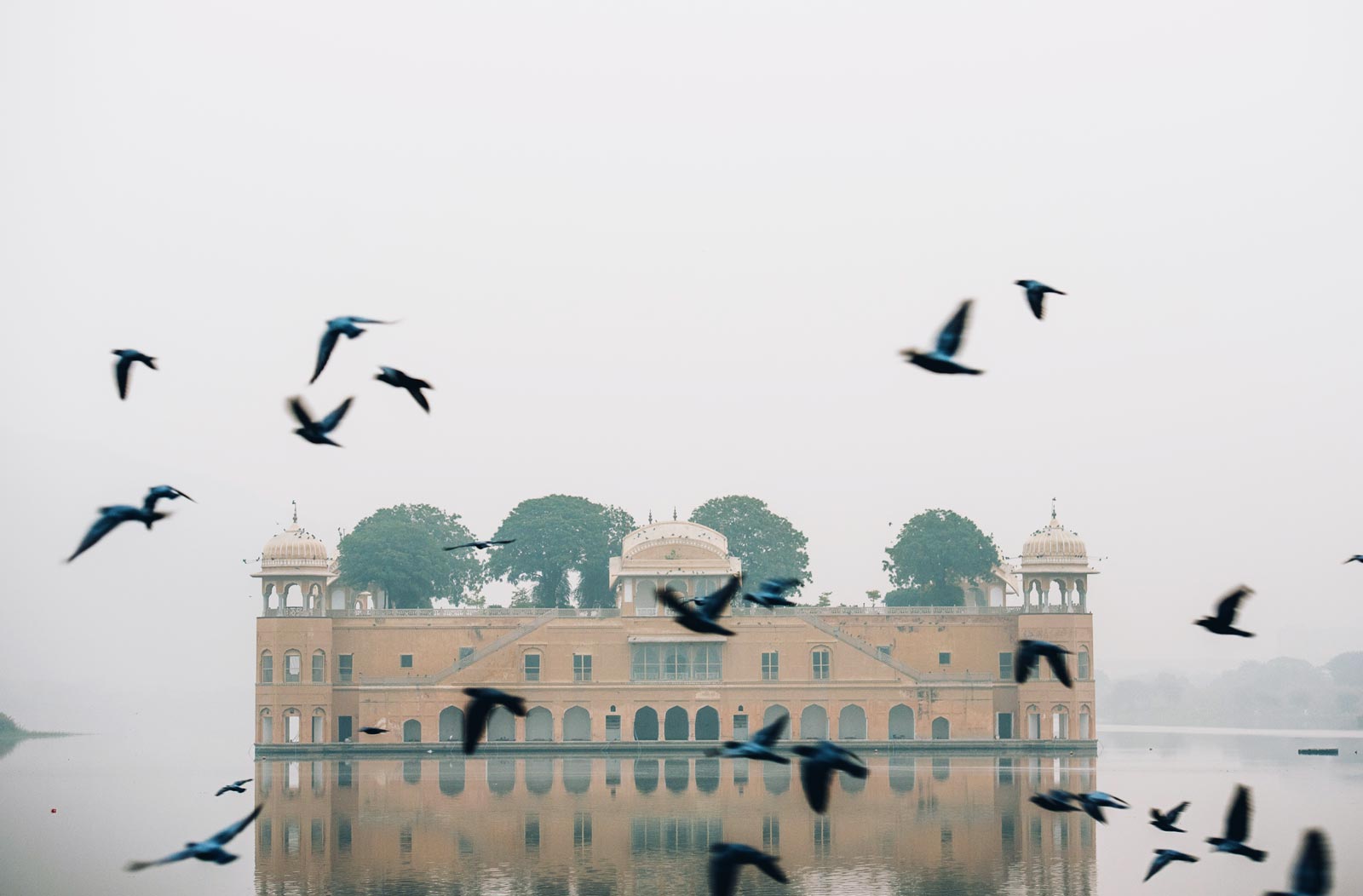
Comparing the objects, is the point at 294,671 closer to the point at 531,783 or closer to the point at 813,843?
the point at 531,783

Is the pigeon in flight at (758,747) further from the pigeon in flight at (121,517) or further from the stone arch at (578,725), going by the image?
the stone arch at (578,725)

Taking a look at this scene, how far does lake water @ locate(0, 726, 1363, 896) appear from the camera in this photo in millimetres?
35781

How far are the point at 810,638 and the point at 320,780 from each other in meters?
20.2

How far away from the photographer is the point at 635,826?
144 feet

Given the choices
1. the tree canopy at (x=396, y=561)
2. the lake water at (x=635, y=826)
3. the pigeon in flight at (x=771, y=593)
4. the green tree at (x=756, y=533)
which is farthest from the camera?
the green tree at (x=756, y=533)

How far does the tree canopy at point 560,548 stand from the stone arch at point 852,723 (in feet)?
58.2

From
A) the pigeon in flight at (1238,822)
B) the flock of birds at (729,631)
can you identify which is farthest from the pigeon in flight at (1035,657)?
the pigeon in flight at (1238,822)

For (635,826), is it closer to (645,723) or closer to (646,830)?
(646,830)

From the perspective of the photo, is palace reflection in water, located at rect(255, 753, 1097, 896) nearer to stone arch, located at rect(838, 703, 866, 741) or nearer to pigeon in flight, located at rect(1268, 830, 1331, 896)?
stone arch, located at rect(838, 703, 866, 741)

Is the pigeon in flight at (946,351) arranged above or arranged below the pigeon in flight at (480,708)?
above

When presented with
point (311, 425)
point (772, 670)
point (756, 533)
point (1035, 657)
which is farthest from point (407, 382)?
point (756, 533)

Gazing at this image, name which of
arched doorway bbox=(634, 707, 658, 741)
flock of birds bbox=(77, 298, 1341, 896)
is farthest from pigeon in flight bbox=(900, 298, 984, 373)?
arched doorway bbox=(634, 707, 658, 741)

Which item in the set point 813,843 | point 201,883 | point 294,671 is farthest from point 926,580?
point 201,883

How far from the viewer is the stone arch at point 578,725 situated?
73.4 meters
